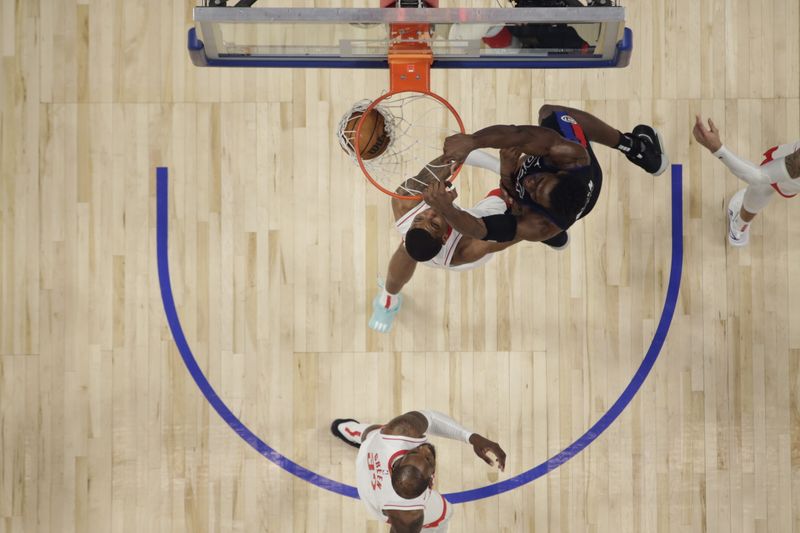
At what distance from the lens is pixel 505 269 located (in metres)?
5.10

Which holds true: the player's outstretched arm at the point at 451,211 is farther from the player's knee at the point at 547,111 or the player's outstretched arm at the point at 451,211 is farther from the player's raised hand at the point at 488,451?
the player's raised hand at the point at 488,451

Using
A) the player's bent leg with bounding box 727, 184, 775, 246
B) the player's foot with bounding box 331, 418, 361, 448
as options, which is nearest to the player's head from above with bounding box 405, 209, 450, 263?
the player's foot with bounding box 331, 418, 361, 448

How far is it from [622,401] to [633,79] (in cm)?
227

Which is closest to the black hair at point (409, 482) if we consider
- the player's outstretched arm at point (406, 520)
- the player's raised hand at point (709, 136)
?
the player's outstretched arm at point (406, 520)

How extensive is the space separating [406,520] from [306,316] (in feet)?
5.45

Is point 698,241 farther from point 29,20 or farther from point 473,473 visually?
point 29,20

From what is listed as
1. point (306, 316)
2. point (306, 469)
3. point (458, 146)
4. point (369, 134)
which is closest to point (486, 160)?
point (369, 134)

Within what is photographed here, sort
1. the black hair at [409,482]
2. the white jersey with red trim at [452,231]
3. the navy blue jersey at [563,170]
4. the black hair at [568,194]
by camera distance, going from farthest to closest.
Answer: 1. the white jersey with red trim at [452,231]
2. the black hair at [409,482]
3. the navy blue jersey at [563,170]
4. the black hair at [568,194]

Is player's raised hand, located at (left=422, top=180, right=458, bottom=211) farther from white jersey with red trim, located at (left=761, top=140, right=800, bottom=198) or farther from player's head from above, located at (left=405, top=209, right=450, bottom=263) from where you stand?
white jersey with red trim, located at (left=761, top=140, right=800, bottom=198)

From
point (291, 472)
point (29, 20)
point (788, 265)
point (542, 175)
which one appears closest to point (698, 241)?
point (788, 265)

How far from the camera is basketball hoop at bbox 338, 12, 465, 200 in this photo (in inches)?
145

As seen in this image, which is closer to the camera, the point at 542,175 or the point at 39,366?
the point at 542,175

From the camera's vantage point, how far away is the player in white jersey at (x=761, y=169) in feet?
14.9

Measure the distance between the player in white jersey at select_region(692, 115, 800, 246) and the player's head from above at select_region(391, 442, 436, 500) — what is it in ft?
8.63
